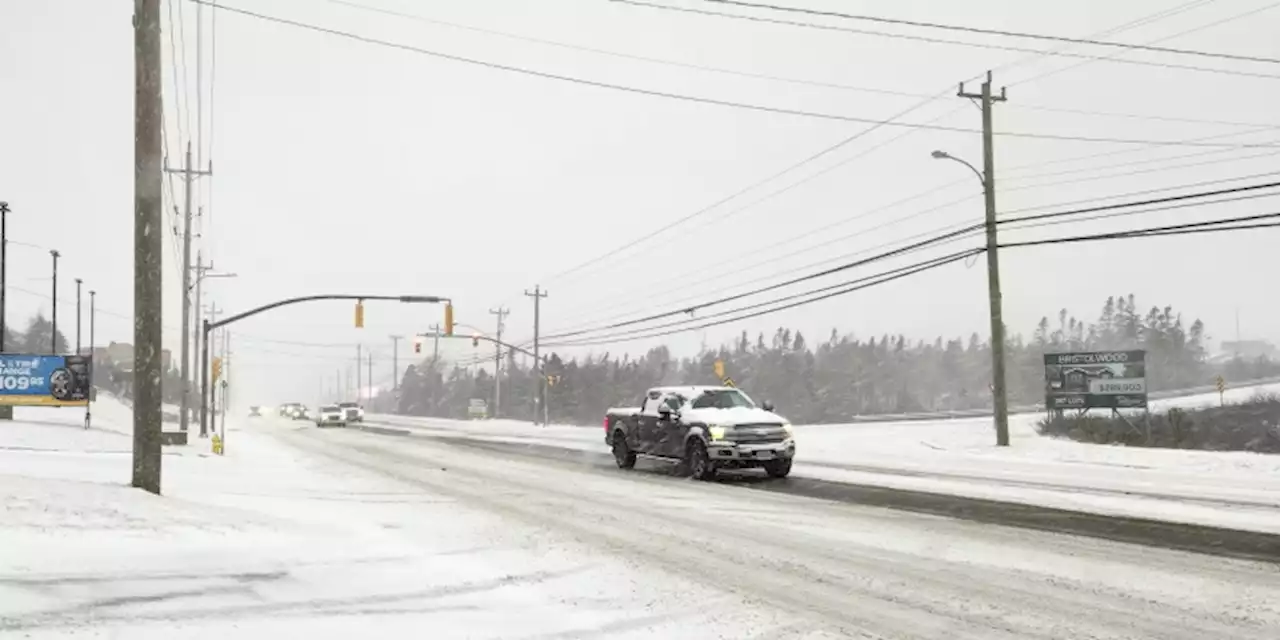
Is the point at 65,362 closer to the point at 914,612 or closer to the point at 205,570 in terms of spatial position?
the point at 205,570

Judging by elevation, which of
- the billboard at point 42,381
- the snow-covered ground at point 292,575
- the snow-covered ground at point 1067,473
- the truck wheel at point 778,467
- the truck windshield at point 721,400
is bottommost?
the snow-covered ground at point 1067,473

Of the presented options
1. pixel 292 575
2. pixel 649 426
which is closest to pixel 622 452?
pixel 649 426

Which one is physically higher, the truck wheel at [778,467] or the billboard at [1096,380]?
the billboard at [1096,380]

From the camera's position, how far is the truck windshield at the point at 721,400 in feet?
66.5

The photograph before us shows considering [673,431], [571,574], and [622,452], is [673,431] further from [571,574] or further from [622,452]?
[571,574]

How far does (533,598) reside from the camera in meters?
7.48

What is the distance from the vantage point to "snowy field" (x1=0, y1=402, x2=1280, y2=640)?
638 cm

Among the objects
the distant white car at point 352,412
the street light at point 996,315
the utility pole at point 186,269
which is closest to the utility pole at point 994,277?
the street light at point 996,315

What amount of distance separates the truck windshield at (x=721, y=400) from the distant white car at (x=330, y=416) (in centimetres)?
4773

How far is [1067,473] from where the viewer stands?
20422 millimetres

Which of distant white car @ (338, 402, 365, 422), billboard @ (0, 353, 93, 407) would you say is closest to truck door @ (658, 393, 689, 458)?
billboard @ (0, 353, 93, 407)

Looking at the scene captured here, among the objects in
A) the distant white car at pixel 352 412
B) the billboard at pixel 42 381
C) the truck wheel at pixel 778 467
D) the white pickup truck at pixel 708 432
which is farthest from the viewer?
the distant white car at pixel 352 412

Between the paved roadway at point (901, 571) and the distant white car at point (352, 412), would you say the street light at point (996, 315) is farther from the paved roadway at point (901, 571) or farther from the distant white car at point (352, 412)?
the distant white car at point (352, 412)

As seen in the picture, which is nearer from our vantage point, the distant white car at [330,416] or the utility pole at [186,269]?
the utility pole at [186,269]
